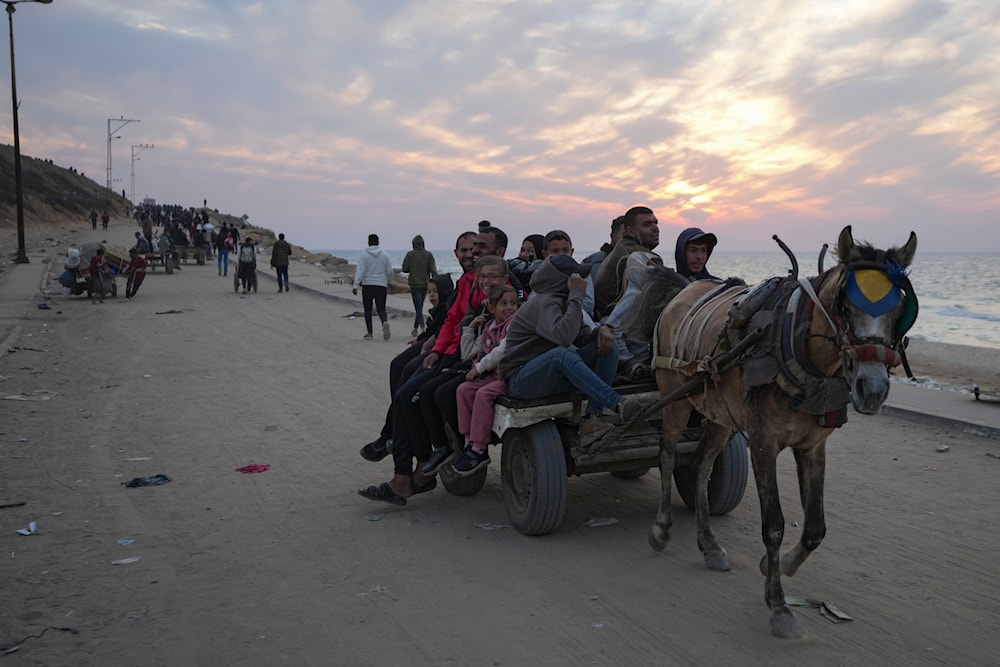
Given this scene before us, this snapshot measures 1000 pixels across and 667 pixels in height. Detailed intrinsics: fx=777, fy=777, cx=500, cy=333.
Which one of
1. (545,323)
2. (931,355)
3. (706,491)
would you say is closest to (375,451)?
(545,323)

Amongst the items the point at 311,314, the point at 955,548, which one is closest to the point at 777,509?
the point at 955,548

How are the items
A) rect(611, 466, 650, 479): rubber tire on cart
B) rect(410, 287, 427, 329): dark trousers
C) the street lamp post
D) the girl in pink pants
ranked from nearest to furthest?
1. the girl in pink pants
2. rect(611, 466, 650, 479): rubber tire on cart
3. rect(410, 287, 427, 329): dark trousers
4. the street lamp post

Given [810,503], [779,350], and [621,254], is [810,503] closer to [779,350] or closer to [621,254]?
[779,350]

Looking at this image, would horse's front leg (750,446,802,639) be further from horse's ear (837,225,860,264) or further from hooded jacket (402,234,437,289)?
hooded jacket (402,234,437,289)

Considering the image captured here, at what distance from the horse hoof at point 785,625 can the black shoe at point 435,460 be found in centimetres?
283

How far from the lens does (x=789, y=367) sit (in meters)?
3.98

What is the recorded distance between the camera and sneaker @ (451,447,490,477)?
18.5 feet

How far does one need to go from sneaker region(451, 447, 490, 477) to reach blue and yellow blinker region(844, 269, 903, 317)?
291 cm

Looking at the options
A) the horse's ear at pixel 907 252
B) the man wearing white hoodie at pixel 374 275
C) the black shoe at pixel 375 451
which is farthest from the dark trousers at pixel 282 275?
the horse's ear at pixel 907 252

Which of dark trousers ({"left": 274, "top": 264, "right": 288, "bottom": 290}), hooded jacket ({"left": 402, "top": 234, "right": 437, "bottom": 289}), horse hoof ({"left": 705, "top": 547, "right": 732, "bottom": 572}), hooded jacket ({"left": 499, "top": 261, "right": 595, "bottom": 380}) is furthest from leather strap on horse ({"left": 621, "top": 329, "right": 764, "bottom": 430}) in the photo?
dark trousers ({"left": 274, "top": 264, "right": 288, "bottom": 290})

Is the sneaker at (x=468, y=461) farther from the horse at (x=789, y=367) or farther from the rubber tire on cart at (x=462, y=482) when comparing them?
the horse at (x=789, y=367)

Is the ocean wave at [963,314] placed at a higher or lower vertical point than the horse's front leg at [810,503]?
higher

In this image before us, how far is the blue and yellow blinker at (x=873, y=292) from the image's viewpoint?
143 inches

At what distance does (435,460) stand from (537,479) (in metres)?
1.09
